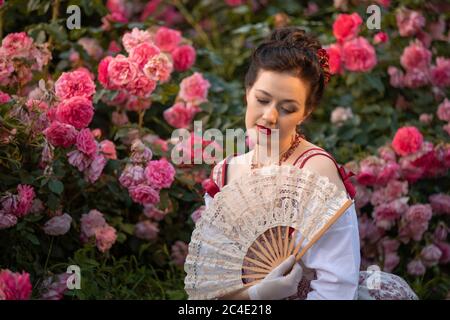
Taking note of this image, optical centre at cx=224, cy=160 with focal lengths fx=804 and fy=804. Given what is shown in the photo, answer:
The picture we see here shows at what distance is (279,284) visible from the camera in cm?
255

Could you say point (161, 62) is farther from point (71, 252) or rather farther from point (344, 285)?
point (344, 285)

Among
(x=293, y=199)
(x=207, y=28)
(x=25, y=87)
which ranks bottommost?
(x=293, y=199)

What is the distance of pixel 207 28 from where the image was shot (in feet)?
19.7

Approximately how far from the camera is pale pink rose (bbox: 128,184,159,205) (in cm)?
351

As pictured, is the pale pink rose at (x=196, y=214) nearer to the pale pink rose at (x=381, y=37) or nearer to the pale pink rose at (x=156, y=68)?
the pale pink rose at (x=156, y=68)

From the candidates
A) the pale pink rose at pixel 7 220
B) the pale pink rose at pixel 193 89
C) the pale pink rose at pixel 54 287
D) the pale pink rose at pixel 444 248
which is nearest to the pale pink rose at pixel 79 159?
the pale pink rose at pixel 7 220

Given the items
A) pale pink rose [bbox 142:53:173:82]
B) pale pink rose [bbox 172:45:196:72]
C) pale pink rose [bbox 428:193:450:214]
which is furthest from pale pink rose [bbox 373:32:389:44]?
pale pink rose [bbox 142:53:173:82]

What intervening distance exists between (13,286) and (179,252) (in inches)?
46.1

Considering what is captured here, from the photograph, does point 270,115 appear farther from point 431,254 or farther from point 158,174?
point 431,254

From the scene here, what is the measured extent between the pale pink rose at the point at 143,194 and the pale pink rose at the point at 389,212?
3.65 ft

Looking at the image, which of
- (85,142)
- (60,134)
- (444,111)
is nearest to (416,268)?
(444,111)
